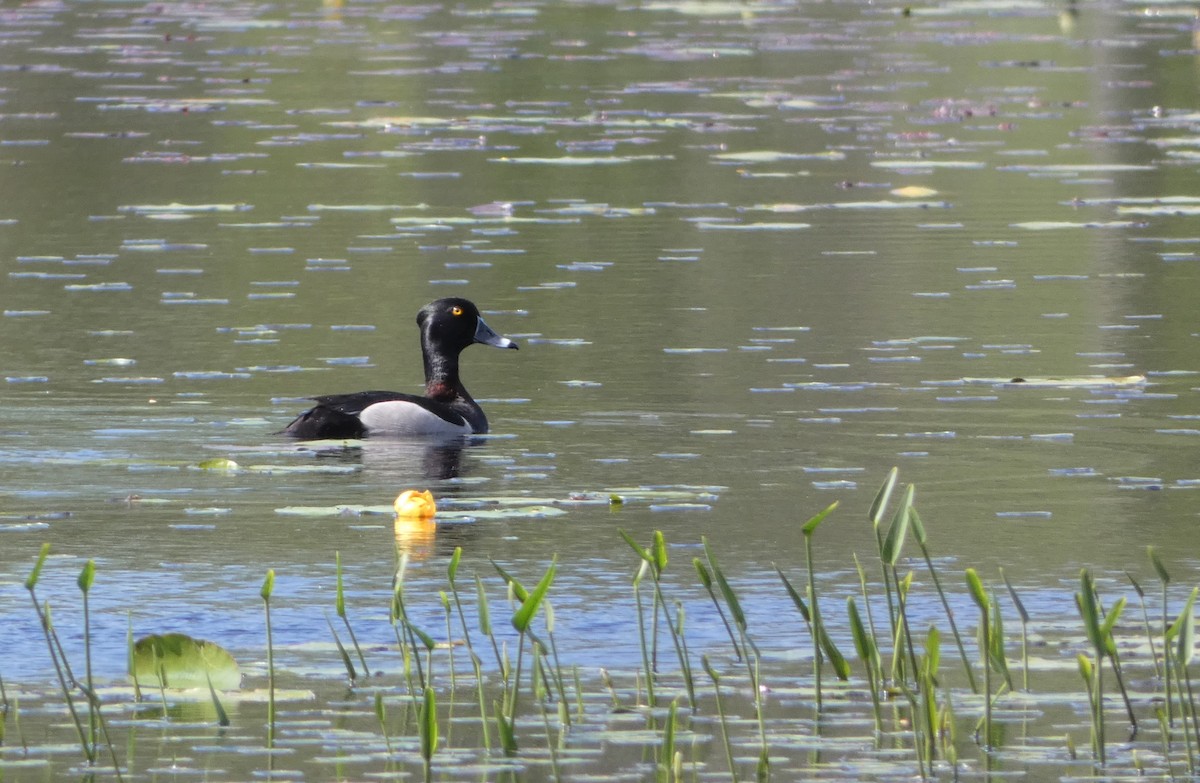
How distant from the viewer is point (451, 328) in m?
12.5

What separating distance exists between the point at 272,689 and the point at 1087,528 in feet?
12.2

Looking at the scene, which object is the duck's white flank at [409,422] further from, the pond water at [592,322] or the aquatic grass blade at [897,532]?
the aquatic grass blade at [897,532]

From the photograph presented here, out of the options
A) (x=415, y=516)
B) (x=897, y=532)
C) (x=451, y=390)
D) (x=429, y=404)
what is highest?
(x=451, y=390)

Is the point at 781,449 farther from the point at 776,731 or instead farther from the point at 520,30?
the point at 520,30

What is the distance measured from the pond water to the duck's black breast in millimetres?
144

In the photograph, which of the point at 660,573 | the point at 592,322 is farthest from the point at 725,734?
the point at 592,322

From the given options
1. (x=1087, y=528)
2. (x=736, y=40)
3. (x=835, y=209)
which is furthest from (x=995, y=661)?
(x=736, y=40)

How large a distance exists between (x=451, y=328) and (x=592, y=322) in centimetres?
219

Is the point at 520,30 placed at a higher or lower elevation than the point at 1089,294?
higher

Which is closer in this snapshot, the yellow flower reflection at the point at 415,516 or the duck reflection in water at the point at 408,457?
the yellow flower reflection at the point at 415,516

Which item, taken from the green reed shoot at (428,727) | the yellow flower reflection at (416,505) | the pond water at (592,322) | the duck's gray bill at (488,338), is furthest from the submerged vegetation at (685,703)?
the duck's gray bill at (488,338)

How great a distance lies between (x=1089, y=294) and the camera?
15414 mm

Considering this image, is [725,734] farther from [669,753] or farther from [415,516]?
[415,516]

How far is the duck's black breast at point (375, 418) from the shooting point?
11.1m
